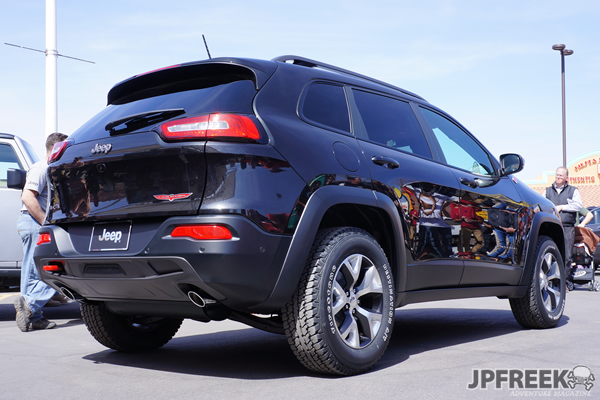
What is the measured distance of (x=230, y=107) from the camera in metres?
3.44

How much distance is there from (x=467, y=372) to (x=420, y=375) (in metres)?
0.31

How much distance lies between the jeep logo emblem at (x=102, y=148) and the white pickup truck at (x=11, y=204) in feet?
10.5

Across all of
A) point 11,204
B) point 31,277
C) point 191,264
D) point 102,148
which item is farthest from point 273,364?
point 11,204

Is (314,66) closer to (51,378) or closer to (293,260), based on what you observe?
(293,260)

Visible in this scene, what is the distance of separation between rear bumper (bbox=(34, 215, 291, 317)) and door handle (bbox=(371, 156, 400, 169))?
3.27 ft

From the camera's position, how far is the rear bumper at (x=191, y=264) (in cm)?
317

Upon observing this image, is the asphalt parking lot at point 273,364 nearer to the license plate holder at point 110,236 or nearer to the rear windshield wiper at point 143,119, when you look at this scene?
the license plate holder at point 110,236

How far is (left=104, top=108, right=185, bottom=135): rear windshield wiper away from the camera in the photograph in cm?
354

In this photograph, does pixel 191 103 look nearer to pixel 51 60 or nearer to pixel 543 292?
pixel 543 292

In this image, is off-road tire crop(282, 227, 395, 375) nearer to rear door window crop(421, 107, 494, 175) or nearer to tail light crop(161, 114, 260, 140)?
tail light crop(161, 114, 260, 140)

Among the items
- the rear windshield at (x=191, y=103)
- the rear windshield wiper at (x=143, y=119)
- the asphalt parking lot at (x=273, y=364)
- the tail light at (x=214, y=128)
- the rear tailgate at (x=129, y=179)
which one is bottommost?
the asphalt parking lot at (x=273, y=364)

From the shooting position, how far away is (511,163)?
5.71 m

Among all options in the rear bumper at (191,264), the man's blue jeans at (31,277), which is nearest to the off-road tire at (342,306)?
the rear bumper at (191,264)

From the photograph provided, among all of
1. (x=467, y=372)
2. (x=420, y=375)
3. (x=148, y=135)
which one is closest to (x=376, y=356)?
(x=420, y=375)
